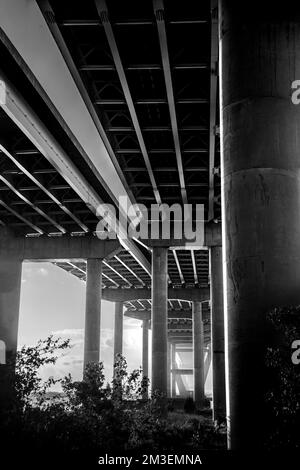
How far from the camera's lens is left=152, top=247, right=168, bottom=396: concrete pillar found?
3228 cm

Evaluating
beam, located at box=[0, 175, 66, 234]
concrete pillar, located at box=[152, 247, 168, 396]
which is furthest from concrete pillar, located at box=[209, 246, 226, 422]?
beam, located at box=[0, 175, 66, 234]

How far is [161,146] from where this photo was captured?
23.6 meters

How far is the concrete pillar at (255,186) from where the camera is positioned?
838cm

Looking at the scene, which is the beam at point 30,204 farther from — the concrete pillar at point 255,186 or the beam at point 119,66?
the concrete pillar at point 255,186

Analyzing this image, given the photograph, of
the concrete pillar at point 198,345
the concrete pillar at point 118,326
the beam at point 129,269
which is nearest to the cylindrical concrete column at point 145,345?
the concrete pillar at point 118,326

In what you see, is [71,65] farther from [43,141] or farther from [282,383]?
[282,383]

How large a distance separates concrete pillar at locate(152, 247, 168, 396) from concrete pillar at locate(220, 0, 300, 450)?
24071 mm

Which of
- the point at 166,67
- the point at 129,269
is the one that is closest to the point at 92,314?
the point at 129,269

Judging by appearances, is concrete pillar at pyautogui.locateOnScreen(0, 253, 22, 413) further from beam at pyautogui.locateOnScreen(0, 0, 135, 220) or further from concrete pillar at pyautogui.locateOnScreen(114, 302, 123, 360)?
concrete pillar at pyautogui.locateOnScreen(114, 302, 123, 360)

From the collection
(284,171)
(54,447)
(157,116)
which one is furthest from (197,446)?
(157,116)

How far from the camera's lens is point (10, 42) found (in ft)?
48.9

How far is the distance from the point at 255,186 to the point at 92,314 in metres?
28.7

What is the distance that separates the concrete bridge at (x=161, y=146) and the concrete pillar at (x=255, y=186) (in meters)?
0.02

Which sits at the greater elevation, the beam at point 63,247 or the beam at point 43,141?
the beam at point 43,141
